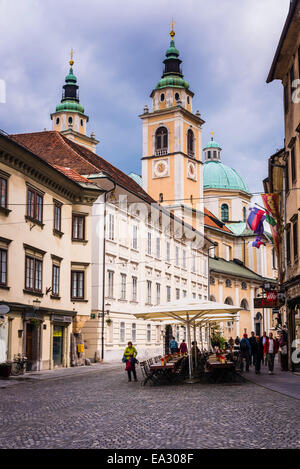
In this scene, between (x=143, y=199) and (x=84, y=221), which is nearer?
(x=84, y=221)

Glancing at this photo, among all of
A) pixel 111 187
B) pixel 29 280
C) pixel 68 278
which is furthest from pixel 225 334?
pixel 29 280

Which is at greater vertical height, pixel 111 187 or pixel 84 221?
pixel 111 187

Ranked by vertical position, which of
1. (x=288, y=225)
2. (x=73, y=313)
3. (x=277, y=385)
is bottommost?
(x=277, y=385)

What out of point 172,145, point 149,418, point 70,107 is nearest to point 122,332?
point 149,418

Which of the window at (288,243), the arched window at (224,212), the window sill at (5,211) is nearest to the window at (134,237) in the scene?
the window at (288,243)

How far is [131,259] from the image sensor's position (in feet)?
145

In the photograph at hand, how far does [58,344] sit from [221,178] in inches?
2724

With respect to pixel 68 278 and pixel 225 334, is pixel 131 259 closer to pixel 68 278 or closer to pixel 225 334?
pixel 68 278

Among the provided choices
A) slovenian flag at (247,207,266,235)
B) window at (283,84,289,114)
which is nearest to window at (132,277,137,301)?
slovenian flag at (247,207,266,235)

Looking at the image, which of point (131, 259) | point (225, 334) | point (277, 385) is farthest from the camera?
point (225, 334)

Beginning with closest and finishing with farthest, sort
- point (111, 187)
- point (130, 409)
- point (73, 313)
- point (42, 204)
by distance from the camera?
1. point (130, 409)
2. point (42, 204)
3. point (73, 313)
4. point (111, 187)

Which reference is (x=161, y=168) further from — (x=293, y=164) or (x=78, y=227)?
(x=293, y=164)

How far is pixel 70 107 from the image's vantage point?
88125 mm
